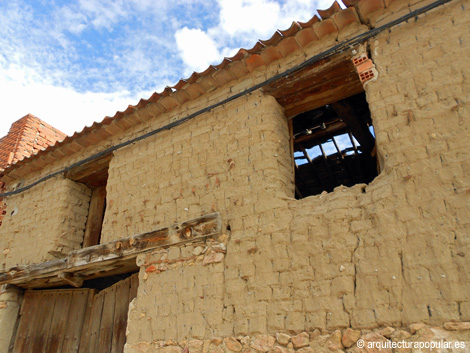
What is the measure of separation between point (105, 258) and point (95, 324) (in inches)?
42.3

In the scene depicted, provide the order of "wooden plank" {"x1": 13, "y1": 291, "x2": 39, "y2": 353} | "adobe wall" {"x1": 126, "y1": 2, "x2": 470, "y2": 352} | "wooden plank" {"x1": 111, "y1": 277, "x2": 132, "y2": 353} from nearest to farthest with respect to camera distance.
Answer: "adobe wall" {"x1": 126, "y1": 2, "x2": 470, "y2": 352} < "wooden plank" {"x1": 111, "y1": 277, "x2": 132, "y2": 353} < "wooden plank" {"x1": 13, "y1": 291, "x2": 39, "y2": 353}

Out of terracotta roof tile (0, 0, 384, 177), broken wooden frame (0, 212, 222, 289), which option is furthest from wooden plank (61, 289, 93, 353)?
terracotta roof tile (0, 0, 384, 177)

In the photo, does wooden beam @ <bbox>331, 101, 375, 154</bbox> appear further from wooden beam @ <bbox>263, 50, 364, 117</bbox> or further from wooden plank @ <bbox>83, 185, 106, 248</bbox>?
wooden plank @ <bbox>83, 185, 106, 248</bbox>

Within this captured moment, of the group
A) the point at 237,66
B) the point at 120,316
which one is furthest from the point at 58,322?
the point at 237,66

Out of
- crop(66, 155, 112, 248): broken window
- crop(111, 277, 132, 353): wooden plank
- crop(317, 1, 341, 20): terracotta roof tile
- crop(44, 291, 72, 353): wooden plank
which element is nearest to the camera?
crop(317, 1, 341, 20): terracotta roof tile

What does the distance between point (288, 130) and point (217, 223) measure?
1479 mm

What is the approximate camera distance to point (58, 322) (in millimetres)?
5184

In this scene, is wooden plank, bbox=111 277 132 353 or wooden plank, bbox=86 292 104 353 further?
wooden plank, bbox=86 292 104 353

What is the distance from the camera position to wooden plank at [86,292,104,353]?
15.7 ft

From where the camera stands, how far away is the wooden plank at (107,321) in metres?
4.68

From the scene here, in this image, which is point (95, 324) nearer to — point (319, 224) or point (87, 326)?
point (87, 326)

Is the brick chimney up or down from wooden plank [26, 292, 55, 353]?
up

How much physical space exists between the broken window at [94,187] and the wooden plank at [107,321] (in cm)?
95

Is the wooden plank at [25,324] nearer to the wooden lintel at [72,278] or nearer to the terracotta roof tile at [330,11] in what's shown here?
the wooden lintel at [72,278]
